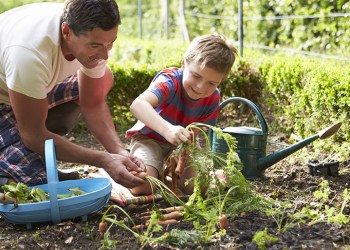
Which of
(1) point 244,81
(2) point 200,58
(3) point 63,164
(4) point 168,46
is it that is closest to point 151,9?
(4) point 168,46

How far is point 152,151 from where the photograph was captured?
147 inches

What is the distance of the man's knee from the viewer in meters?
3.82

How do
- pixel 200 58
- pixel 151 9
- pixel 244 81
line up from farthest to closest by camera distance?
pixel 151 9, pixel 244 81, pixel 200 58

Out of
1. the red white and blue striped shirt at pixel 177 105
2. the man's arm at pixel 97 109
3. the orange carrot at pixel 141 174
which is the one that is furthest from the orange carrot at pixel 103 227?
the red white and blue striped shirt at pixel 177 105

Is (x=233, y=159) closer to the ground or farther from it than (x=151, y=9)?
farther from it

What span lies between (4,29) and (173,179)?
1.27 m

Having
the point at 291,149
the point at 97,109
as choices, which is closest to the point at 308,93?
the point at 291,149

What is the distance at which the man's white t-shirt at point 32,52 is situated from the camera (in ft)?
9.99

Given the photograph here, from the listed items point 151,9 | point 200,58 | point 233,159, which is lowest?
point 151,9

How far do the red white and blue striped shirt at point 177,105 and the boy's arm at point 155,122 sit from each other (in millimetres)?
128

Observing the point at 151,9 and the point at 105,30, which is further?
the point at 151,9

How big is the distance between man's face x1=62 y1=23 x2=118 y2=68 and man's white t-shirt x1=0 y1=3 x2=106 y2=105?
0.08 m

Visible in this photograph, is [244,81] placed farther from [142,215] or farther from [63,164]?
[142,215]

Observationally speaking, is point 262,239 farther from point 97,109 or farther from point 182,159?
point 97,109
